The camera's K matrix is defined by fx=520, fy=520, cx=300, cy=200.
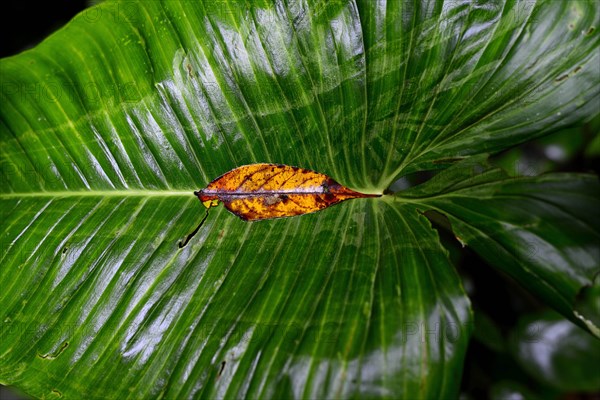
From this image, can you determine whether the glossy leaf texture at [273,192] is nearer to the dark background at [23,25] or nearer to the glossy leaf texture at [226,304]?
the glossy leaf texture at [226,304]

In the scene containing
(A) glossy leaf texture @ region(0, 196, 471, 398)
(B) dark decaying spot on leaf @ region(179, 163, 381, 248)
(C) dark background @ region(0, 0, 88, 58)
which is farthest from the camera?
(C) dark background @ region(0, 0, 88, 58)

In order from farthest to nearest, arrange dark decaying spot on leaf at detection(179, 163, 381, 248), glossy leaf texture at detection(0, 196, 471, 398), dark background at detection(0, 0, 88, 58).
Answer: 1. dark background at detection(0, 0, 88, 58)
2. dark decaying spot on leaf at detection(179, 163, 381, 248)
3. glossy leaf texture at detection(0, 196, 471, 398)

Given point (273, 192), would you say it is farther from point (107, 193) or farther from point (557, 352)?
point (557, 352)

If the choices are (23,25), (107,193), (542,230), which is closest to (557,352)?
(542,230)

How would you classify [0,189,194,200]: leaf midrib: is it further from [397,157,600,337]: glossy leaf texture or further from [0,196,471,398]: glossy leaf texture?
[397,157,600,337]: glossy leaf texture

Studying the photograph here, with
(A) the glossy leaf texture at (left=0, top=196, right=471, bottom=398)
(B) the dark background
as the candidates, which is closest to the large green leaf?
(A) the glossy leaf texture at (left=0, top=196, right=471, bottom=398)

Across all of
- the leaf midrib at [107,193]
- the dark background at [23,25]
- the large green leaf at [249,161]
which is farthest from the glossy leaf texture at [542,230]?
the dark background at [23,25]
